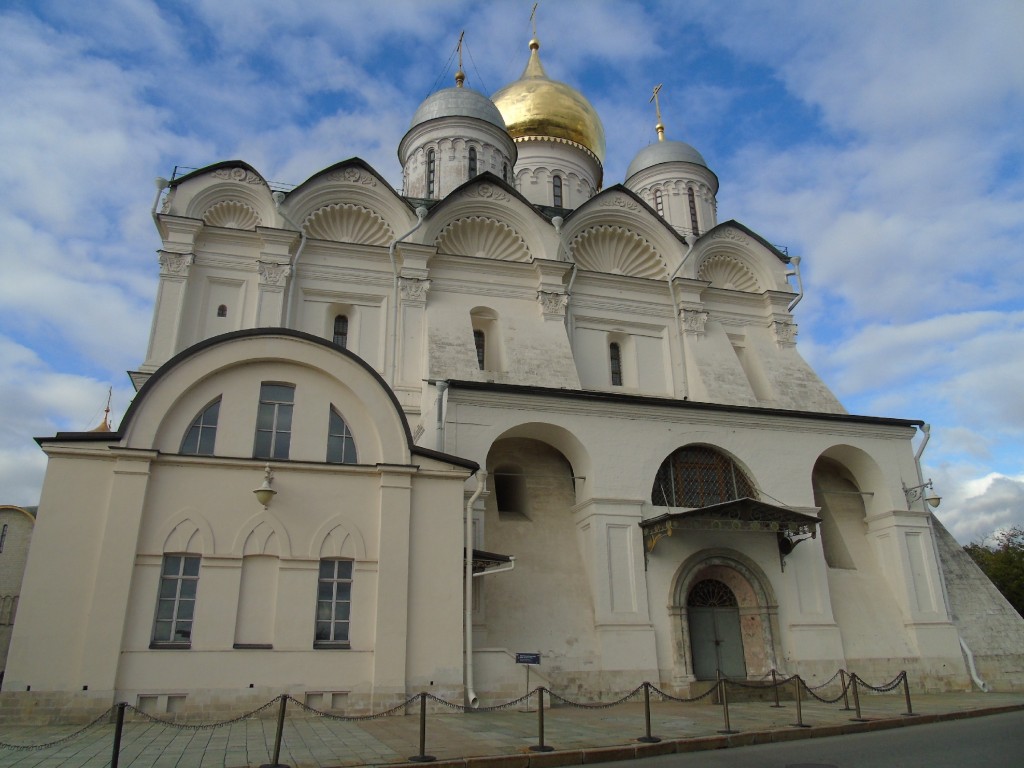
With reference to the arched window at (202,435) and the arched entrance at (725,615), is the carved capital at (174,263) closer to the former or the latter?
the arched window at (202,435)

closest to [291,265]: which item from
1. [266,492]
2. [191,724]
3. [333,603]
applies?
[266,492]

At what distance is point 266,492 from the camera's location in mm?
11562

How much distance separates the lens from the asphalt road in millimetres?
7969

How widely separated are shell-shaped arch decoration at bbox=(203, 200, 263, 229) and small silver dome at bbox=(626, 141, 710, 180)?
1535 cm

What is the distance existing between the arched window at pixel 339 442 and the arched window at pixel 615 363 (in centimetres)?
982

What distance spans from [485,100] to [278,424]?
18.0 metres

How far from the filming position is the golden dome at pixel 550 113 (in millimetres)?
29641

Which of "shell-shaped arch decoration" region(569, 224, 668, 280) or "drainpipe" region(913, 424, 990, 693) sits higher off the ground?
"shell-shaped arch decoration" region(569, 224, 668, 280)

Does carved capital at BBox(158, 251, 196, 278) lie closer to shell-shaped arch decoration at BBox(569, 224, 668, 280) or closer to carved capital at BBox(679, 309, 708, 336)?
shell-shaped arch decoration at BBox(569, 224, 668, 280)

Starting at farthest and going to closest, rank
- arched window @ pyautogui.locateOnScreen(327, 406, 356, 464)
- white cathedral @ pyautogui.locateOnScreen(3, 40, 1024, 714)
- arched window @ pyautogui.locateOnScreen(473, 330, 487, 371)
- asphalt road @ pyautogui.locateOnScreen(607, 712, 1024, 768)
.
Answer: arched window @ pyautogui.locateOnScreen(473, 330, 487, 371), arched window @ pyautogui.locateOnScreen(327, 406, 356, 464), white cathedral @ pyautogui.locateOnScreen(3, 40, 1024, 714), asphalt road @ pyautogui.locateOnScreen(607, 712, 1024, 768)

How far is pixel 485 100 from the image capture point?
26672 mm

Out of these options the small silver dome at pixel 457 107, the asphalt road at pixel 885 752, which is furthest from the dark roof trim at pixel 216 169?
the asphalt road at pixel 885 752

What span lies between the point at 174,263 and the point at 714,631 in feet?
49.8

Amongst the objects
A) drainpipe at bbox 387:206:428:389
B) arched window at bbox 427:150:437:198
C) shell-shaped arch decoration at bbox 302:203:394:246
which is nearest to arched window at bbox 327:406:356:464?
drainpipe at bbox 387:206:428:389
